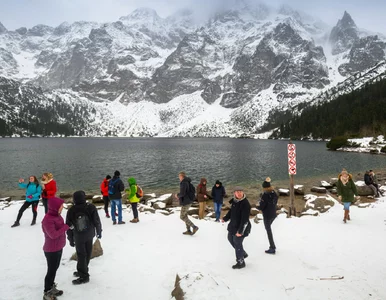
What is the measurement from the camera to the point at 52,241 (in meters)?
Answer: 6.44

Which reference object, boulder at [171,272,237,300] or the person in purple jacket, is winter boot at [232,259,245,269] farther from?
the person in purple jacket

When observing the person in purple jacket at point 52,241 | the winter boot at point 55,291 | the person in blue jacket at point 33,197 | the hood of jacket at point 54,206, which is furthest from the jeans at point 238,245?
the person in blue jacket at point 33,197

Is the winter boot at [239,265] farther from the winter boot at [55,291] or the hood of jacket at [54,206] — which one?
the hood of jacket at [54,206]

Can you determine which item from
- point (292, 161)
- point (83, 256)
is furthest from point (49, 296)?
point (292, 161)

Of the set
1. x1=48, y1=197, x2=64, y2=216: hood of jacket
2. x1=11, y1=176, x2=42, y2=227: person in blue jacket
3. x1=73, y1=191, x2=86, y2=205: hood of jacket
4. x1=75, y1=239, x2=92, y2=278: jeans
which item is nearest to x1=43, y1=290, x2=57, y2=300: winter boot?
x1=75, y1=239, x2=92, y2=278: jeans

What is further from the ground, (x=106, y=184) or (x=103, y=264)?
(x=106, y=184)

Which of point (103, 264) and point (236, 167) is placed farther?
point (236, 167)

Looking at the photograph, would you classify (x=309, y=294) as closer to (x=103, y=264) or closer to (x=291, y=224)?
(x=103, y=264)

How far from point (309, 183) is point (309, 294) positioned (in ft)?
94.0

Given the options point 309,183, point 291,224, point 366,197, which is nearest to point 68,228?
point 291,224

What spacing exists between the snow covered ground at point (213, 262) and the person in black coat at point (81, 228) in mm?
482

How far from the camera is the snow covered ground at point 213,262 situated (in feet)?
21.9

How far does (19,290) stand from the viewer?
22.2 ft

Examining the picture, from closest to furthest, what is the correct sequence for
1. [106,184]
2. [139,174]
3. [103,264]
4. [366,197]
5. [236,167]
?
1. [103,264]
2. [106,184]
3. [366,197]
4. [139,174]
5. [236,167]
